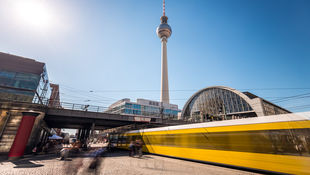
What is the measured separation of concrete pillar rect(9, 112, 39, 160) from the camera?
11125mm

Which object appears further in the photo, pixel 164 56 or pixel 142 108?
pixel 164 56

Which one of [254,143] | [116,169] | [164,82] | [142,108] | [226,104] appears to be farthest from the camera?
[164,82]

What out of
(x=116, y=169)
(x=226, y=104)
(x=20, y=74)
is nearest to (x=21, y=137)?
(x=116, y=169)

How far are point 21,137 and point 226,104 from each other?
170ft

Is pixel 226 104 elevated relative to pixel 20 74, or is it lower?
elevated

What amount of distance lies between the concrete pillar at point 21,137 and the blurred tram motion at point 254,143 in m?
12.6

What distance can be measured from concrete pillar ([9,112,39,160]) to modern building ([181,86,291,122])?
105 ft

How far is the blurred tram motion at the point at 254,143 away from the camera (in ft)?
18.9

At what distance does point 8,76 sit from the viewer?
22438 millimetres

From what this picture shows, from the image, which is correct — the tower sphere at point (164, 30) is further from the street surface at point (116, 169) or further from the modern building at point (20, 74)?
the street surface at point (116, 169)

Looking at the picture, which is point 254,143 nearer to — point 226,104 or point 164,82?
point 226,104

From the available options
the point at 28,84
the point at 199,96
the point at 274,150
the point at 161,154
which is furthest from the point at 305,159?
the point at 199,96

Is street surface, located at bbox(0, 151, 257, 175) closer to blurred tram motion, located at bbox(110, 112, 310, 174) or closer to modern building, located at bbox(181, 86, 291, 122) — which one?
blurred tram motion, located at bbox(110, 112, 310, 174)

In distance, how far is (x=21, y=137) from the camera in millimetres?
11406
